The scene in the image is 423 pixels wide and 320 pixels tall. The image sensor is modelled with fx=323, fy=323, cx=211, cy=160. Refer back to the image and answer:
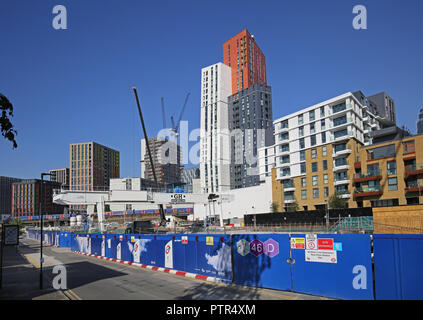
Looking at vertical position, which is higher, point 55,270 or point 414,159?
point 414,159

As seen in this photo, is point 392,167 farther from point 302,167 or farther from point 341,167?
point 302,167

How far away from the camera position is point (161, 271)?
18875 mm

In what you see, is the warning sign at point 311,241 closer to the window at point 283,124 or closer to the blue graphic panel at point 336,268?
the blue graphic panel at point 336,268

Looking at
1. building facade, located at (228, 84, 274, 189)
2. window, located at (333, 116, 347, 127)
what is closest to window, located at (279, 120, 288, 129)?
window, located at (333, 116, 347, 127)

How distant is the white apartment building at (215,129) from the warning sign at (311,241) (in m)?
137

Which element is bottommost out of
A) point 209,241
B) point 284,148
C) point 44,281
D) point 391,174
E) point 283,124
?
point 44,281

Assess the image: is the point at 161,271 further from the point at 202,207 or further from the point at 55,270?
the point at 202,207

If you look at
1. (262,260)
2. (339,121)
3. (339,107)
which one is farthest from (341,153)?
(262,260)

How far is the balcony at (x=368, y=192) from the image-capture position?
5462 centimetres

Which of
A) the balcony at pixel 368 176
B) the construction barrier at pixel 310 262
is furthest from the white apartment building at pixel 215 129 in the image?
the construction barrier at pixel 310 262

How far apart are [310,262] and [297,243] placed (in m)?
0.81

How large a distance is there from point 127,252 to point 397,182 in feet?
155

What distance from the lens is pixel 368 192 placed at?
5559 cm
